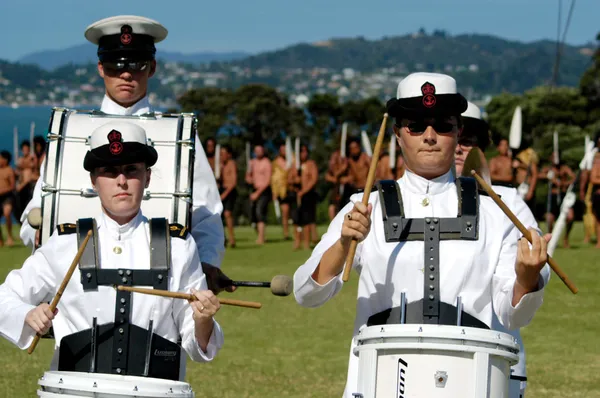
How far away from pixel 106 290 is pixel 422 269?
4.47ft

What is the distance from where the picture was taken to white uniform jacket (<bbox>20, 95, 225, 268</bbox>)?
23.7 ft

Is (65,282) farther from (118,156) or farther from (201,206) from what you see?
(201,206)

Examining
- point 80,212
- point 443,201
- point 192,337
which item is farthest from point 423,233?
point 80,212

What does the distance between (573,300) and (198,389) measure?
7174 millimetres

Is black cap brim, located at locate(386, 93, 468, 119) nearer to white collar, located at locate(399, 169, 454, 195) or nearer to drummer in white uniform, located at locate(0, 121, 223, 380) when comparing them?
white collar, located at locate(399, 169, 454, 195)

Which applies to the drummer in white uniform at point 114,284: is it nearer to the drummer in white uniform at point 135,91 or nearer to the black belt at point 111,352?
the black belt at point 111,352

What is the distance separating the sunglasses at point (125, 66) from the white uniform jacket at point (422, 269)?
2.07 metres

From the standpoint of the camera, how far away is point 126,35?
756 centimetres

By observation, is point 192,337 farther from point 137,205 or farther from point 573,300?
point 573,300

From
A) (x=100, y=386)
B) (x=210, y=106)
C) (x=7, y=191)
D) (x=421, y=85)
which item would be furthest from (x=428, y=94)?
(x=210, y=106)

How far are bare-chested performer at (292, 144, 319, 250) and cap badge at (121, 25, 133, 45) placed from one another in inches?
688

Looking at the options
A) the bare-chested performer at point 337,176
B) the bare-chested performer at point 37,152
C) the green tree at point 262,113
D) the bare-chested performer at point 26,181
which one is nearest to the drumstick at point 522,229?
the bare-chested performer at point 37,152

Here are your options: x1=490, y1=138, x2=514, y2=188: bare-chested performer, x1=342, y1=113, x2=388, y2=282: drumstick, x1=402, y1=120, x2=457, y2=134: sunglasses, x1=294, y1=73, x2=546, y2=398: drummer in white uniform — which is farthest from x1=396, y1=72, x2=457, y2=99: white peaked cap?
x1=490, y1=138, x2=514, y2=188: bare-chested performer

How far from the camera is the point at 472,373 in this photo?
5.21 metres
